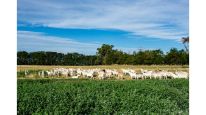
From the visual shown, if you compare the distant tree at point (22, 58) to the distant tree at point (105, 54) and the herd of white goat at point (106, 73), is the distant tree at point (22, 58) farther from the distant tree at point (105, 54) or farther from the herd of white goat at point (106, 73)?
the distant tree at point (105, 54)

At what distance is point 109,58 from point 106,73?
0.14 m

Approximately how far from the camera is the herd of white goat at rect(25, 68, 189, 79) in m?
4.36

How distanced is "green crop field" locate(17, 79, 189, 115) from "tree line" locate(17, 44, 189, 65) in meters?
0.17

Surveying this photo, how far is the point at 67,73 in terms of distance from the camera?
4.39 meters

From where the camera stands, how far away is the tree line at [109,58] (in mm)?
4207

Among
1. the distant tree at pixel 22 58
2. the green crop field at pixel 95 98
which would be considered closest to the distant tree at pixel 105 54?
the green crop field at pixel 95 98

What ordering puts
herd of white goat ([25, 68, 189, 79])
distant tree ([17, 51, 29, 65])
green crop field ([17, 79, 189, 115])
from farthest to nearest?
herd of white goat ([25, 68, 189, 79])
green crop field ([17, 79, 189, 115])
distant tree ([17, 51, 29, 65])

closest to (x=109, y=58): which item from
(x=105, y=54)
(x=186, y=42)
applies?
(x=105, y=54)

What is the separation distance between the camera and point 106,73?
4375 mm

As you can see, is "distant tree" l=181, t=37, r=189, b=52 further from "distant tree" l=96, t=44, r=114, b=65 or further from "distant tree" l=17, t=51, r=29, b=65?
"distant tree" l=17, t=51, r=29, b=65

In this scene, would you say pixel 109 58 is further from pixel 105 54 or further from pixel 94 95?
pixel 94 95

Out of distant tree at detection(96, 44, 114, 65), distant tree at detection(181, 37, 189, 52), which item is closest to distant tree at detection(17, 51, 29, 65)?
distant tree at detection(96, 44, 114, 65)
